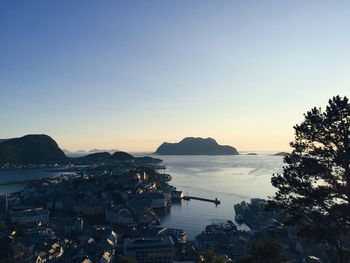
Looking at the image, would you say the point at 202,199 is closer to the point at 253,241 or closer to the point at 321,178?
the point at 253,241

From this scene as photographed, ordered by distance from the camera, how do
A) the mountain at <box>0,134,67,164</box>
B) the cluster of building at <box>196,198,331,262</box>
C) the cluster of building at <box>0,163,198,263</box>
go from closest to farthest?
1. the cluster of building at <box>0,163,198,263</box>
2. the cluster of building at <box>196,198,331,262</box>
3. the mountain at <box>0,134,67,164</box>

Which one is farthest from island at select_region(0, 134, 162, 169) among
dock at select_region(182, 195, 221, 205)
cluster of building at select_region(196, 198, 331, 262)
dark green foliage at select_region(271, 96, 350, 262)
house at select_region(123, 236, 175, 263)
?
dark green foliage at select_region(271, 96, 350, 262)

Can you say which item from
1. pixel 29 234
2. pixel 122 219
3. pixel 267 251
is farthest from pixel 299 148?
pixel 122 219

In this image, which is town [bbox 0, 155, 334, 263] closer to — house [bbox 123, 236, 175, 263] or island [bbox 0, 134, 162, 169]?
house [bbox 123, 236, 175, 263]

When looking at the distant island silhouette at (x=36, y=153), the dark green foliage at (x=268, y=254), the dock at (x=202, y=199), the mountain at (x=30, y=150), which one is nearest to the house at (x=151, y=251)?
the dark green foliage at (x=268, y=254)

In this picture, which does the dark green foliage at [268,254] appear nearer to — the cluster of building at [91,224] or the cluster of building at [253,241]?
the cluster of building at [253,241]

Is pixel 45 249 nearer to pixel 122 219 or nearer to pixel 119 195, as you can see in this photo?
pixel 122 219
